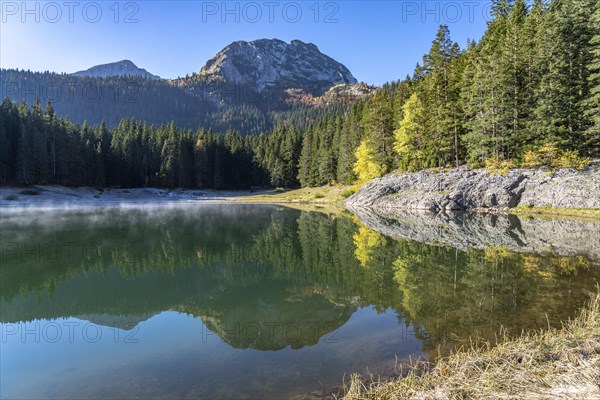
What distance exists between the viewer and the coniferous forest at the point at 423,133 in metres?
41.7

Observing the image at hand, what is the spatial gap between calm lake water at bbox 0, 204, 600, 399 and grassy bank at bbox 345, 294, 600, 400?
73.1 inches

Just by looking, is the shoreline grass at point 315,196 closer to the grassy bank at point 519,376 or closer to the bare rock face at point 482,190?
the bare rock face at point 482,190

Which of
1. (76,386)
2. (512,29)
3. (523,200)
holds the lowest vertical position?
(76,386)

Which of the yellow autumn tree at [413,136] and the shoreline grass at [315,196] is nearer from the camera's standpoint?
the yellow autumn tree at [413,136]

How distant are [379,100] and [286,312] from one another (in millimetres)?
65332

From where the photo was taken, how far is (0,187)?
66688mm

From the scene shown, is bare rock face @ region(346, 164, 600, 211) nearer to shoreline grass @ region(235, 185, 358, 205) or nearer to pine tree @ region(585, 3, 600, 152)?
pine tree @ region(585, 3, 600, 152)

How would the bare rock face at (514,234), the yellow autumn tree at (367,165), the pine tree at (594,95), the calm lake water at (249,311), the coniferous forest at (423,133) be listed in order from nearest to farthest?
the calm lake water at (249,311) → the bare rock face at (514,234) → the pine tree at (594,95) → the coniferous forest at (423,133) → the yellow autumn tree at (367,165)

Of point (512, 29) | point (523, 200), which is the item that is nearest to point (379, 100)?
point (512, 29)

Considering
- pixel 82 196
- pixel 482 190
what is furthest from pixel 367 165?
pixel 82 196

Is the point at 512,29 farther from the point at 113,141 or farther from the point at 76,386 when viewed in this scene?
the point at 113,141

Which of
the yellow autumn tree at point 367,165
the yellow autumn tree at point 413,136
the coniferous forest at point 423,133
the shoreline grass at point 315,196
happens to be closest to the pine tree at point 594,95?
the coniferous forest at point 423,133

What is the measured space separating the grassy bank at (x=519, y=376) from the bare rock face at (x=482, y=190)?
3637 centimetres

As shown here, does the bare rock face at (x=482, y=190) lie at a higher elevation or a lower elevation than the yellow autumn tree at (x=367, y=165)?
lower
